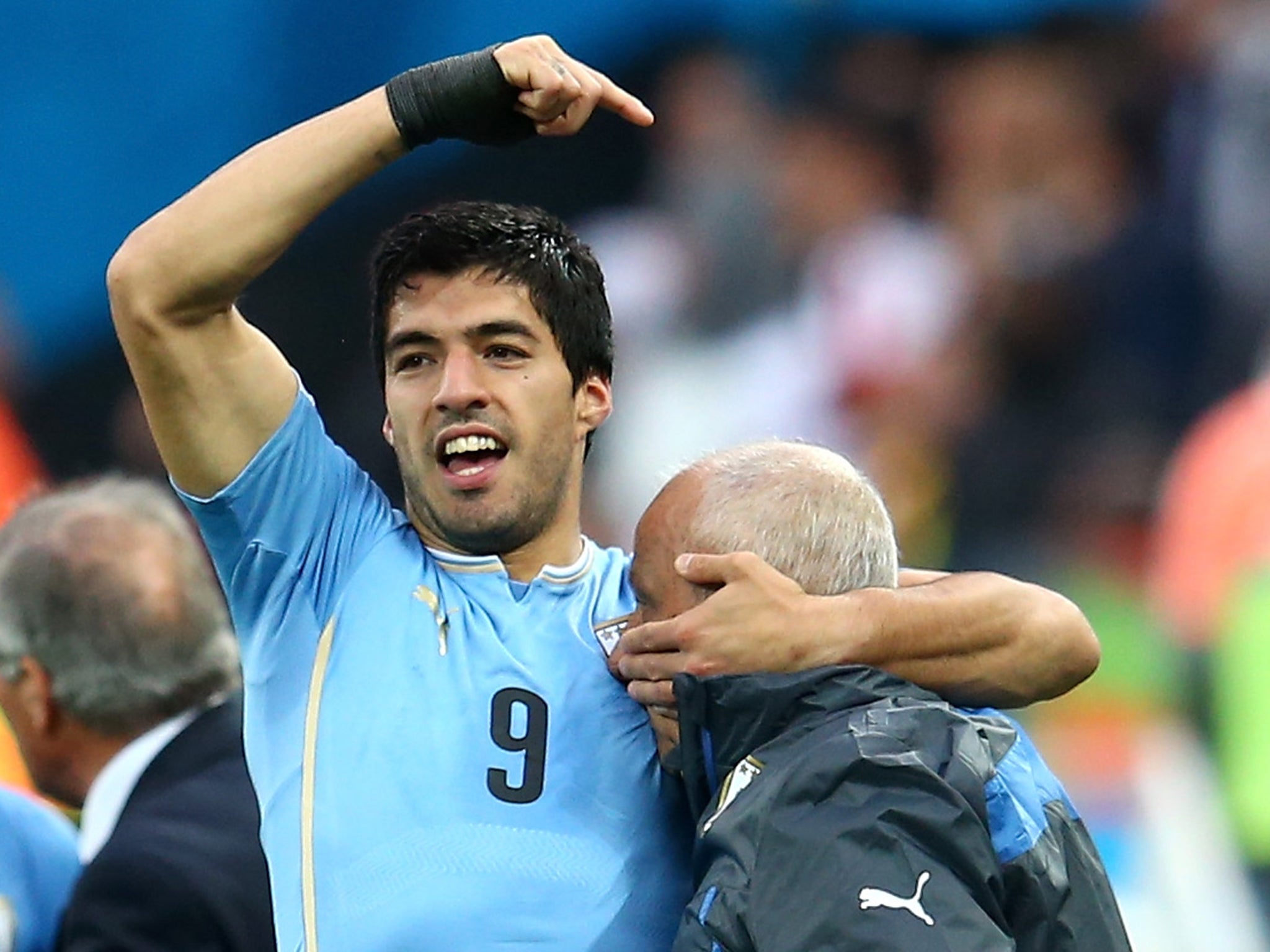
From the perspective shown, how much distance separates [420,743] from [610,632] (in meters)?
0.31

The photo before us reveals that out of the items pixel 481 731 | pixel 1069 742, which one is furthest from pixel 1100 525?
pixel 481 731

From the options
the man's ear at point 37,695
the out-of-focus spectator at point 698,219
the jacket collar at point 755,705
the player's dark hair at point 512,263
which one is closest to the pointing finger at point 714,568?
the jacket collar at point 755,705

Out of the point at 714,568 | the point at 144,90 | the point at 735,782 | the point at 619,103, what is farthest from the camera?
the point at 144,90

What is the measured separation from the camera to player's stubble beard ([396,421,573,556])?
104 inches

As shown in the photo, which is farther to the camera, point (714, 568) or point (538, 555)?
point (538, 555)

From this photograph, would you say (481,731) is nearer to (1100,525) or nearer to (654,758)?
(654,758)

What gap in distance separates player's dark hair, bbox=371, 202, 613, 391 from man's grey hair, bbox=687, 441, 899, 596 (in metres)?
0.36

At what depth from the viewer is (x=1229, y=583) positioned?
6.55 meters

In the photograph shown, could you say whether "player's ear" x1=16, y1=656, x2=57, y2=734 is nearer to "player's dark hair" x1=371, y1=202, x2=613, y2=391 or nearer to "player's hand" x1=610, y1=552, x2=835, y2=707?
"player's dark hair" x1=371, y1=202, x2=613, y2=391

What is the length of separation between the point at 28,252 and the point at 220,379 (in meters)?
5.76

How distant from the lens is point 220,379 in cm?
248

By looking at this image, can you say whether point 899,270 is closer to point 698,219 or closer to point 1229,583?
point 698,219

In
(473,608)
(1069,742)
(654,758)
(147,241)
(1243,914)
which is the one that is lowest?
(1243,914)


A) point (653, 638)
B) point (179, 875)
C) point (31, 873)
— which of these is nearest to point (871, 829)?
point (653, 638)
